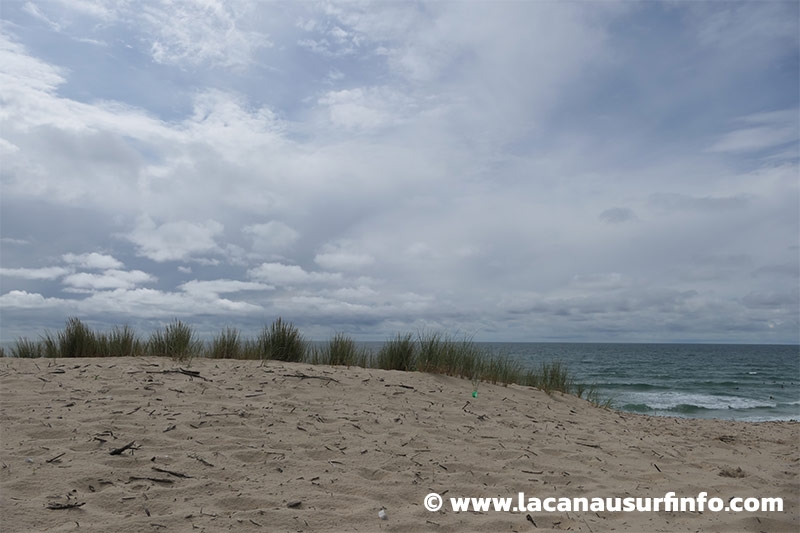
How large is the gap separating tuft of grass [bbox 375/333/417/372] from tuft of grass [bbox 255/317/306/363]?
4.96 feet

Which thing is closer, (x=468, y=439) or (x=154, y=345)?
(x=468, y=439)

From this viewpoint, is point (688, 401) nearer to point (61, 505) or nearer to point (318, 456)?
point (318, 456)

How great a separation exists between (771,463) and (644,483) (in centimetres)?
216

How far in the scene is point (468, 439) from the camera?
564 cm

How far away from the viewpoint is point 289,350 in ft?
32.3

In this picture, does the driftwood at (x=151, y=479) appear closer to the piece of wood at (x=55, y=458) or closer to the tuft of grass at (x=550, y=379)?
the piece of wood at (x=55, y=458)

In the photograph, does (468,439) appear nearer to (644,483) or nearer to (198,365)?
(644,483)

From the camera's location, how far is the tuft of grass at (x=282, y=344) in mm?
9797

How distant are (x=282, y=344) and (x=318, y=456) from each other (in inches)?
211

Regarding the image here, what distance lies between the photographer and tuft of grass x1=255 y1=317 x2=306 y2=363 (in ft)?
32.1

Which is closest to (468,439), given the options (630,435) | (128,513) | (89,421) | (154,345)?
(630,435)

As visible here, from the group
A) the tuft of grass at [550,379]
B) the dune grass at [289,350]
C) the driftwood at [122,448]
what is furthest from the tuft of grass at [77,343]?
the tuft of grass at [550,379]

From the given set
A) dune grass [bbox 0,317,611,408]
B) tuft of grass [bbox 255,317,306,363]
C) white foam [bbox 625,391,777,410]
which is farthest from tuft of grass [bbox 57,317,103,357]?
white foam [bbox 625,391,777,410]

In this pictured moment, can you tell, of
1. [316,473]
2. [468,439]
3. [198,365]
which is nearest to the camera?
[316,473]
